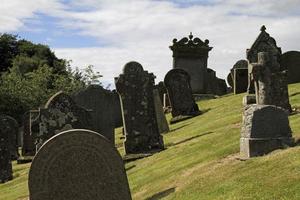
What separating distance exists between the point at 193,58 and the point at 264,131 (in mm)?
28224

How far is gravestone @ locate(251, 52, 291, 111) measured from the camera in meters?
18.6

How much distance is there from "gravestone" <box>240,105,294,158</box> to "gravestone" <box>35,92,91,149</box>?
206 inches

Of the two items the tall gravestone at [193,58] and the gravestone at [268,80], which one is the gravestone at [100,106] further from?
the tall gravestone at [193,58]

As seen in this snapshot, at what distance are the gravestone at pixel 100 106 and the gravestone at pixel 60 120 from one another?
3698 millimetres

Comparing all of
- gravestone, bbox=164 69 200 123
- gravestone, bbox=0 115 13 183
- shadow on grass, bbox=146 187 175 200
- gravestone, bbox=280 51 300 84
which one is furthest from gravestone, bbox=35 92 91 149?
gravestone, bbox=280 51 300 84

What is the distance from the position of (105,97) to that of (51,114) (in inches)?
184

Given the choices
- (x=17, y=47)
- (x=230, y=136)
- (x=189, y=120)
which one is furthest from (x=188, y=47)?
(x=17, y=47)

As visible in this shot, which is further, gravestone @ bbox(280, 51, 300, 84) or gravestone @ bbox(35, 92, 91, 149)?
gravestone @ bbox(280, 51, 300, 84)

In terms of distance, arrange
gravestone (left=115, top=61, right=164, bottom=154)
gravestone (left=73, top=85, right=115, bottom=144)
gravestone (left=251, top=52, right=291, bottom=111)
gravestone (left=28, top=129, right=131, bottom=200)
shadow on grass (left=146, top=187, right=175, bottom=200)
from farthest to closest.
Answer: gravestone (left=73, top=85, right=115, bottom=144) → gravestone (left=115, top=61, right=164, bottom=154) → gravestone (left=251, top=52, right=291, bottom=111) → shadow on grass (left=146, top=187, right=175, bottom=200) → gravestone (left=28, top=129, right=131, bottom=200)

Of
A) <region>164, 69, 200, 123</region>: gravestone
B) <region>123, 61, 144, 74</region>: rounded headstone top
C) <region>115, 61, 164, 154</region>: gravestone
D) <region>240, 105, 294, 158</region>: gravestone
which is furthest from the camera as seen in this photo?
<region>164, 69, 200, 123</region>: gravestone

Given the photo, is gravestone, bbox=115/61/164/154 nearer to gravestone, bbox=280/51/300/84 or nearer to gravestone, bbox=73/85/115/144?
gravestone, bbox=73/85/115/144

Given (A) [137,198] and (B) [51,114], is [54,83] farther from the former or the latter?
(A) [137,198]

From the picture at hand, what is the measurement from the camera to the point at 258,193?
10828mm

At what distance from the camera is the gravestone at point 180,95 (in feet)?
95.2
